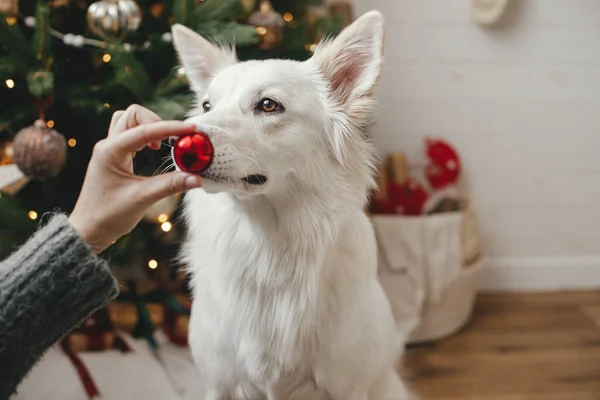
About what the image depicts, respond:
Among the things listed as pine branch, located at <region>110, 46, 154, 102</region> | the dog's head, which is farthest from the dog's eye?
pine branch, located at <region>110, 46, 154, 102</region>

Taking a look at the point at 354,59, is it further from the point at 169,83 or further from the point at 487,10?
the point at 487,10

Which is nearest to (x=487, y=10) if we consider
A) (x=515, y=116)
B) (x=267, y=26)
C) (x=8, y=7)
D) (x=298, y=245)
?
(x=515, y=116)

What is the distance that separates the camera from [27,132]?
135 cm

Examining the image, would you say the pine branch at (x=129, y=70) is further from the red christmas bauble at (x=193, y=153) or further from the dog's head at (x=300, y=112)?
the red christmas bauble at (x=193, y=153)

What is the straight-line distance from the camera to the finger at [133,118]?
2.63ft

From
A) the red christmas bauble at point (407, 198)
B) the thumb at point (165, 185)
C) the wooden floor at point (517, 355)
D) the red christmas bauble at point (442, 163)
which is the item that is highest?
the thumb at point (165, 185)

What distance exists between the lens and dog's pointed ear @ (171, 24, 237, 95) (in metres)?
1.17

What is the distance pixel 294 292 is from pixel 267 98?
0.38 m

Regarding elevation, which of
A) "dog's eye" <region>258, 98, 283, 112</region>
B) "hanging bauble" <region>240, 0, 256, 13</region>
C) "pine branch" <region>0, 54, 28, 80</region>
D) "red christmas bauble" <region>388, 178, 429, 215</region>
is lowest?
"red christmas bauble" <region>388, 178, 429, 215</region>

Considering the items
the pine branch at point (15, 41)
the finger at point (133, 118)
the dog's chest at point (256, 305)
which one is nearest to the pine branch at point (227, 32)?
the pine branch at point (15, 41)

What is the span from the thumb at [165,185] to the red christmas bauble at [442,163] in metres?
1.73

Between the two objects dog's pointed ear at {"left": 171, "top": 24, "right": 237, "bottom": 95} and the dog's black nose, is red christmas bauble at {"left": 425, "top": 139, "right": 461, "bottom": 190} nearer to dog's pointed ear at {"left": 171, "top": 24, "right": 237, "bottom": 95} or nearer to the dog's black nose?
dog's pointed ear at {"left": 171, "top": 24, "right": 237, "bottom": 95}

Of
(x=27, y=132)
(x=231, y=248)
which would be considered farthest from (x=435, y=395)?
(x=27, y=132)

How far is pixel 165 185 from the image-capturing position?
721 mm
